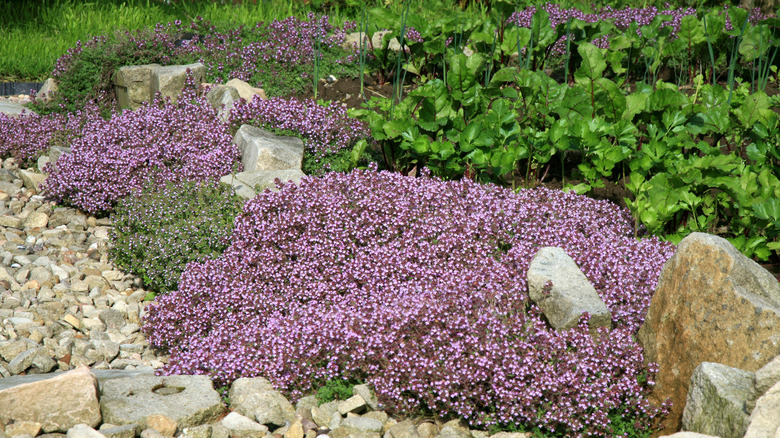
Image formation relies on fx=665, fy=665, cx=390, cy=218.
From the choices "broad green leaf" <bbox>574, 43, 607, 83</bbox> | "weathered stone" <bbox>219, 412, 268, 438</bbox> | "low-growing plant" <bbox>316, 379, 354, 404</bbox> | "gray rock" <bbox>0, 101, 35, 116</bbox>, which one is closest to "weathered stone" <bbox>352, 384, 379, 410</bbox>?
"low-growing plant" <bbox>316, 379, 354, 404</bbox>

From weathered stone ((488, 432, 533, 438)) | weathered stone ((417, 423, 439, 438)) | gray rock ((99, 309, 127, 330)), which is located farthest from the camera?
gray rock ((99, 309, 127, 330))

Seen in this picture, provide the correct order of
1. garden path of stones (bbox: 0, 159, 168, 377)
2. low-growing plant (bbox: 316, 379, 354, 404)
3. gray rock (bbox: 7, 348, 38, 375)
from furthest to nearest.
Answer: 1. garden path of stones (bbox: 0, 159, 168, 377)
2. gray rock (bbox: 7, 348, 38, 375)
3. low-growing plant (bbox: 316, 379, 354, 404)

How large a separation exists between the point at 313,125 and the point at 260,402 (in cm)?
333

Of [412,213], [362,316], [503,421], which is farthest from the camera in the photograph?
[412,213]

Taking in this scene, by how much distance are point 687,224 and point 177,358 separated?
3.52 meters

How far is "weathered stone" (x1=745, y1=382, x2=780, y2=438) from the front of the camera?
236 centimetres

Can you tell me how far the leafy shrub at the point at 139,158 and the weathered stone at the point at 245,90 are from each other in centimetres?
60

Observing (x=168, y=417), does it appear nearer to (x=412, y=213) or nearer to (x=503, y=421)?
(x=503, y=421)

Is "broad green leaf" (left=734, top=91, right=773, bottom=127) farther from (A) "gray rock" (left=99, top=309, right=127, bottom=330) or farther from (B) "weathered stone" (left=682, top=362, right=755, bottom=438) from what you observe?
(A) "gray rock" (left=99, top=309, right=127, bottom=330)

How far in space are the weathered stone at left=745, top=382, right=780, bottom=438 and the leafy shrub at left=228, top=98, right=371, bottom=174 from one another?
412 cm

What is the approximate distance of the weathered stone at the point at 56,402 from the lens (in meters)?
3.10

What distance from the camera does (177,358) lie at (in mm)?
3934

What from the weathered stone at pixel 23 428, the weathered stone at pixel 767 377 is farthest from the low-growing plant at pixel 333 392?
the weathered stone at pixel 767 377

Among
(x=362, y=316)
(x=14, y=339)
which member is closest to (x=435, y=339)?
(x=362, y=316)
